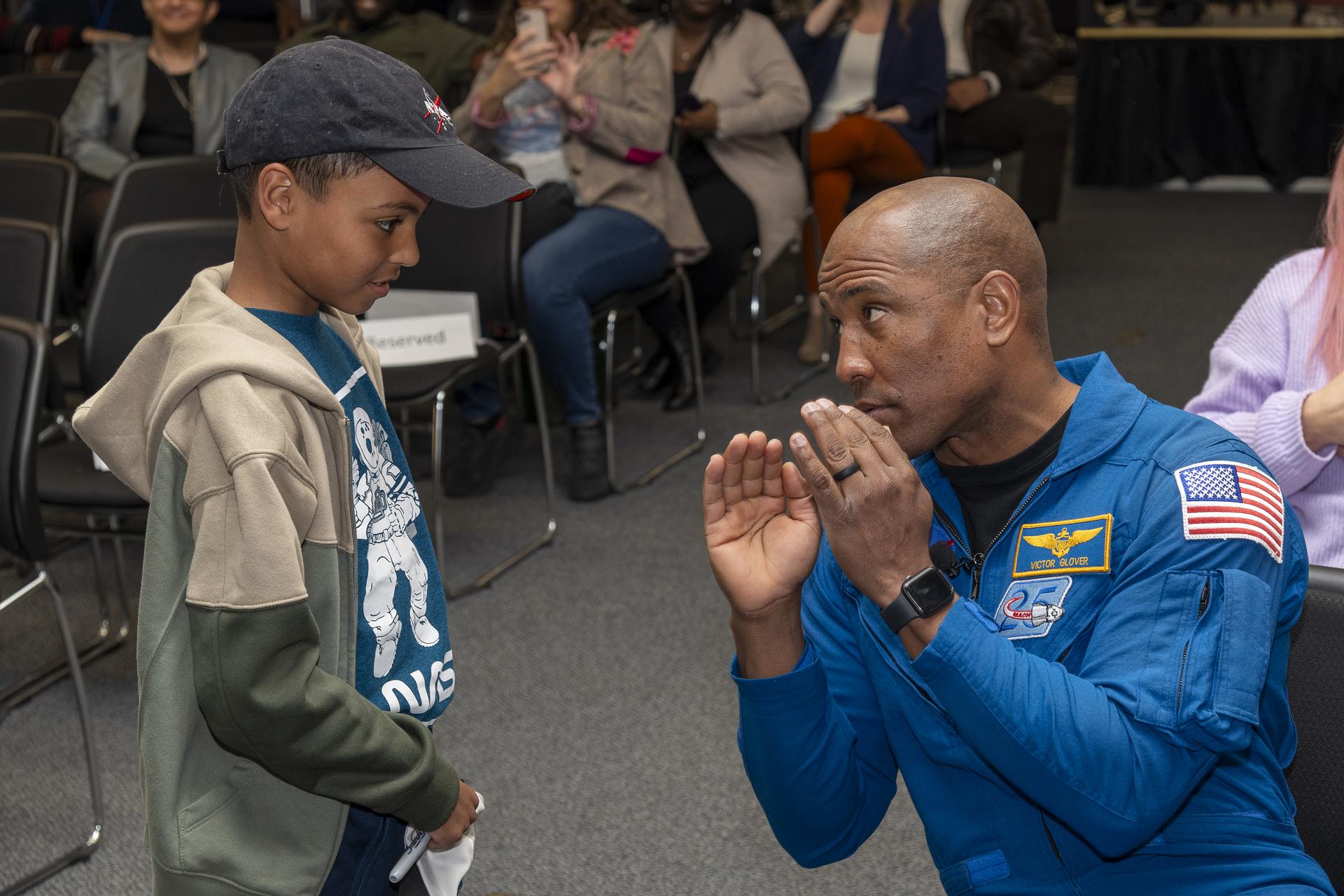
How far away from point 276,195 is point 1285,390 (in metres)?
1.29

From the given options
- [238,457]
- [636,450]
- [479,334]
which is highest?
[238,457]

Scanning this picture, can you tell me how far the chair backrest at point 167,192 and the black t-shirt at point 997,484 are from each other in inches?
96.9

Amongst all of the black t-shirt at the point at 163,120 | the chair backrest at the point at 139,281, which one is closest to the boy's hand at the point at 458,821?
the chair backrest at the point at 139,281

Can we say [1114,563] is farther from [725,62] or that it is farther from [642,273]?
[725,62]

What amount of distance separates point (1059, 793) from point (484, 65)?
132 inches

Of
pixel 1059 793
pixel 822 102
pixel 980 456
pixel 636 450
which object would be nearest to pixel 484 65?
pixel 636 450

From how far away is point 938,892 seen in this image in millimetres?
2092

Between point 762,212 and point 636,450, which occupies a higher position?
point 762,212

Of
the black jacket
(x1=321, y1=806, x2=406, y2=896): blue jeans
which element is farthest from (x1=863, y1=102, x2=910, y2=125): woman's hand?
(x1=321, y1=806, x2=406, y2=896): blue jeans

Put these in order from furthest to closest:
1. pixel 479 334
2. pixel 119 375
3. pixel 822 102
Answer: pixel 822 102
pixel 479 334
pixel 119 375

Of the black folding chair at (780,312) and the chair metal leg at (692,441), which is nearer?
the chair metal leg at (692,441)

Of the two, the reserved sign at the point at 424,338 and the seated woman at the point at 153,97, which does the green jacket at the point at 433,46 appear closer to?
the seated woman at the point at 153,97

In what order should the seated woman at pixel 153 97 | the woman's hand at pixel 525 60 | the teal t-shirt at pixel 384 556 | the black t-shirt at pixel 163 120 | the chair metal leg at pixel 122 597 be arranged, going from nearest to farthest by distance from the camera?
1. the teal t-shirt at pixel 384 556
2. the chair metal leg at pixel 122 597
3. the woman's hand at pixel 525 60
4. the seated woman at pixel 153 97
5. the black t-shirt at pixel 163 120

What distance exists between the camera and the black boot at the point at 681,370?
435 cm
